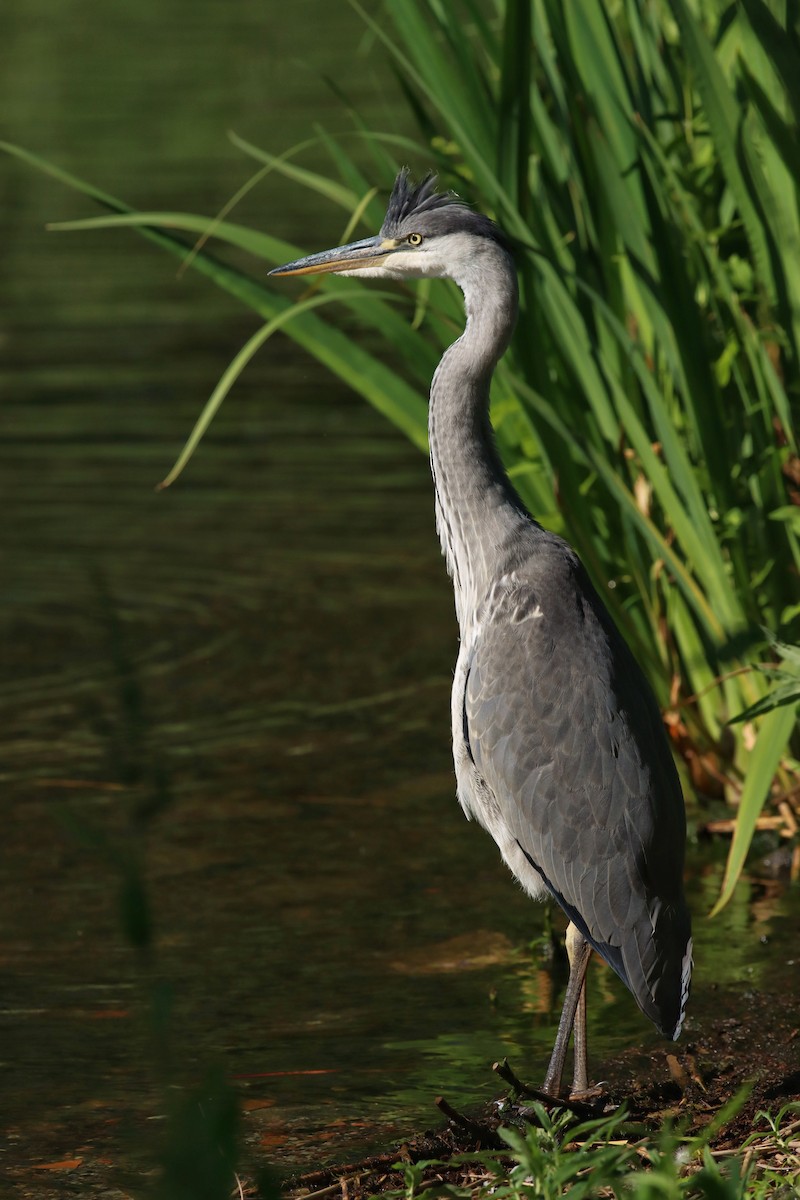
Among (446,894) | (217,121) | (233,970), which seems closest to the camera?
(233,970)

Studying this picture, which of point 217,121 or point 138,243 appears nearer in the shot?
point 138,243

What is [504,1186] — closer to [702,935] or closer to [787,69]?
[702,935]

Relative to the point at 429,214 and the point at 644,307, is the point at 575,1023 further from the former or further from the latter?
the point at 644,307

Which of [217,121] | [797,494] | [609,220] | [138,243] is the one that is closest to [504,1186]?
[797,494]

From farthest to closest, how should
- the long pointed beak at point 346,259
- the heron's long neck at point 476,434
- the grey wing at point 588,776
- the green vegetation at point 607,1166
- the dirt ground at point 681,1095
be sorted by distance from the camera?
the long pointed beak at point 346,259 < the heron's long neck at point 476,434 < the grey wing at point 588,776 < the dirt ground at point 681,1095 < the green vegetation at point 607,1166

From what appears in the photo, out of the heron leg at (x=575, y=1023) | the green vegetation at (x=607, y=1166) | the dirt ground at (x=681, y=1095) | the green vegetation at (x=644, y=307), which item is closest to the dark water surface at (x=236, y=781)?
the dirt ground at (x=681, y=1095)

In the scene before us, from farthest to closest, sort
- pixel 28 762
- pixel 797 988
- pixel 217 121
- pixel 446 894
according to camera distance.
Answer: pixel 217 121
pixel 28 762
pixel 446 894
pixel 797 988

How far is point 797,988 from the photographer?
15.0 feet

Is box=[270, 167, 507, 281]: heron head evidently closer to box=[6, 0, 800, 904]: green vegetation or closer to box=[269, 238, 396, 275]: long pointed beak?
box=[269, 238, 396, 275]: long pointed beak

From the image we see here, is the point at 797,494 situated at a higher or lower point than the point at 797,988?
→ higher

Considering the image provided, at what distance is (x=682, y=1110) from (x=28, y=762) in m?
3.36

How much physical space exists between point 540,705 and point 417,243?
1.21 metres

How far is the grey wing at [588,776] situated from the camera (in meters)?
3.83

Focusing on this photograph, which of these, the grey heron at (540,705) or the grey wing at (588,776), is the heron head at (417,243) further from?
the grey wing at (588,776)
